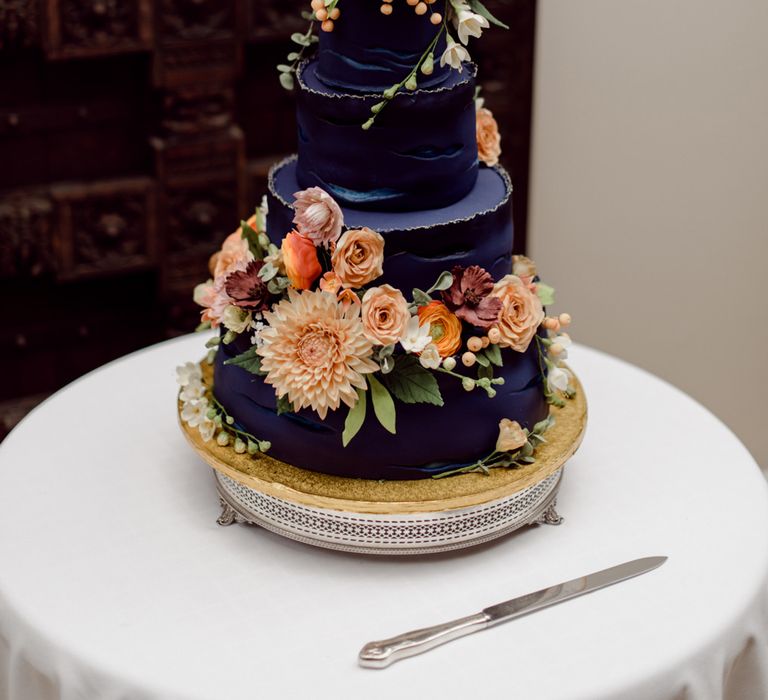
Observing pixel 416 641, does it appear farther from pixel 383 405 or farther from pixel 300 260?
pixel 300 260

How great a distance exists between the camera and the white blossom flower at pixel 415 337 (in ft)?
5.77

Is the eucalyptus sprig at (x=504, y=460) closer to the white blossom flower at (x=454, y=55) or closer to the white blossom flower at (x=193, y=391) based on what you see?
the white blossom flower at (x=193, y=391)

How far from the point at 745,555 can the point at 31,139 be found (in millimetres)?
2368

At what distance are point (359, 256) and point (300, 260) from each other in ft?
0.32

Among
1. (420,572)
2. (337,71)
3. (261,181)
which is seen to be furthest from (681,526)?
(261,181)

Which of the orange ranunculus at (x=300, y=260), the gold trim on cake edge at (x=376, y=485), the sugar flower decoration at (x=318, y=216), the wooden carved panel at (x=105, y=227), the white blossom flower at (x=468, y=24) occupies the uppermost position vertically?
the white blossom flower at (x=468, y=24)

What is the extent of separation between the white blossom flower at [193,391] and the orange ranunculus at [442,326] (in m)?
0.43

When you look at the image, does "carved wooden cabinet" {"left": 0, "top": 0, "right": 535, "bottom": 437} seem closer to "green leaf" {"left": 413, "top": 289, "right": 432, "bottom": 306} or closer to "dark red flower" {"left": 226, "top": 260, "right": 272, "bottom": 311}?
"dark red flower" {"left": 226, "top": 260, "right": 272, "bottom": 311}

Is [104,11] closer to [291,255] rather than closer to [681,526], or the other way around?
[291,255]

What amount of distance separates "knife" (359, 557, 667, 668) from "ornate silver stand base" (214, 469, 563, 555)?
0.14 metres

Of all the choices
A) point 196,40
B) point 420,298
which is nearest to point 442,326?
point 420,298

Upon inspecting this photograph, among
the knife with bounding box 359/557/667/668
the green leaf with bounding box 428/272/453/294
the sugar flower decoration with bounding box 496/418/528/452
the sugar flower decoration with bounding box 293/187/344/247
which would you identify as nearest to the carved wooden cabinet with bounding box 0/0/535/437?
the sugar flower decoration with bounding box 293/187/344/247

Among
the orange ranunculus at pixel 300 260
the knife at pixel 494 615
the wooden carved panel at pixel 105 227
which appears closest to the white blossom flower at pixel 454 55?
the orange ranunculus at pixel 300 260

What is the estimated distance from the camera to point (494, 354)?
183cm
